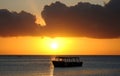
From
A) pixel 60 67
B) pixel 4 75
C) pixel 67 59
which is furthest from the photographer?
pixel 67 59

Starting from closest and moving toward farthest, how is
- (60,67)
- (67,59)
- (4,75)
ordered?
(4,75)
(60,67)
(67,59)

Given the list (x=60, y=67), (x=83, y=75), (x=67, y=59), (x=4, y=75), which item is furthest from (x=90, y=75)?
(x=67, y=59)

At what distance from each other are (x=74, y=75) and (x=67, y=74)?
255 centimetres

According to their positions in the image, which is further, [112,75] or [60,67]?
[60,67]

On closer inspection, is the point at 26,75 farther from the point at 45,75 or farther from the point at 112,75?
the point at 112,75

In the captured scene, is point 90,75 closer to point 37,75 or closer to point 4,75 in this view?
point 37,75

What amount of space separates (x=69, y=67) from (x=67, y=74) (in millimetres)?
27581

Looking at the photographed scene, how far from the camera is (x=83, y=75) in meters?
95.7

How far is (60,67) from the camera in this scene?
124 meters

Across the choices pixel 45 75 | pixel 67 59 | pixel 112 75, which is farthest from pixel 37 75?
pixel 67 59

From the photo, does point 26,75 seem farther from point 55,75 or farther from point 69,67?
point 69,67

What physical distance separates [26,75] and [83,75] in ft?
38.6

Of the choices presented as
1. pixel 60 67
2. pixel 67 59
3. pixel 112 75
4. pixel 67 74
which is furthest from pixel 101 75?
pixel 67 59

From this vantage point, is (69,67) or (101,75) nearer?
(101,75)
